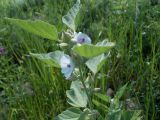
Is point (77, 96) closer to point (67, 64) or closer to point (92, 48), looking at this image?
point (67, 64)

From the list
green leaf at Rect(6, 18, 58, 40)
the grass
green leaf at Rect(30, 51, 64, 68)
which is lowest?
the grass

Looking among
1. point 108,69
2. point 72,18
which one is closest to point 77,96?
point 72,18

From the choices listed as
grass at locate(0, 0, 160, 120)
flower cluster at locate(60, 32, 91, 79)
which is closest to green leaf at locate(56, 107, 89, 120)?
flower cluster at locate(60, 32, 91, 79)

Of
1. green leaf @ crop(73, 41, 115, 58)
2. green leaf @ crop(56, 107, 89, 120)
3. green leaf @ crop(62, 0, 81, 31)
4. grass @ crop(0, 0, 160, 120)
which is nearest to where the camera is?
green leaf @ crop(73, 41, 115, 58)

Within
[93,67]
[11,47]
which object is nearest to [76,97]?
[93,67]

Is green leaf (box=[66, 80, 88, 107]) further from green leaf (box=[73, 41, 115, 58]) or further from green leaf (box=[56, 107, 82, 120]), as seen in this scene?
green leaf (box=[73, 41, 115, 58])

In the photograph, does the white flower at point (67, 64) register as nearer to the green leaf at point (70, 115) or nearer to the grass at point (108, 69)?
the green leaf at point (70, 115)

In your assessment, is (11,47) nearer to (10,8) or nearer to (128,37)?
(128,37)
